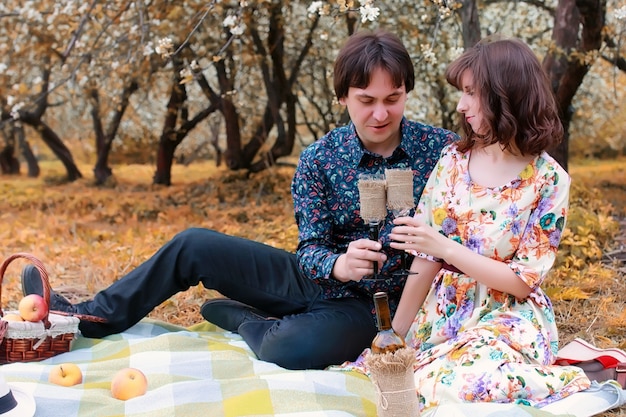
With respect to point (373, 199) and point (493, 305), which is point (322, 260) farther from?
point (493, 305)

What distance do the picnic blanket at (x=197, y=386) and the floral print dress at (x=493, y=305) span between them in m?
0.14

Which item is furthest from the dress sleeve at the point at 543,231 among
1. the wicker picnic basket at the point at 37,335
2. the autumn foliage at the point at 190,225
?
the wicker picnic basket at the point at 37,335

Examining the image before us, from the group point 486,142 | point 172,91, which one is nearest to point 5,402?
point 486,142

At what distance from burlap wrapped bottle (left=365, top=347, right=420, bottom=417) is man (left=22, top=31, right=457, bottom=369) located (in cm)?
53

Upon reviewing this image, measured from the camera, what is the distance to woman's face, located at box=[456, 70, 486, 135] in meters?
2.96

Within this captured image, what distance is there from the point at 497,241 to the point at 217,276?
4.45 feet

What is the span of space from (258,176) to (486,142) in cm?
739

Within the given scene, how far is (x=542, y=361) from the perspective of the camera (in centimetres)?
286

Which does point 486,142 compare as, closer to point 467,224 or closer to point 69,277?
point 467,224

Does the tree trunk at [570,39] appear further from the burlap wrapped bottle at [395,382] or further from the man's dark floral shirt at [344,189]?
the burlap wrapped bottle at [395,382]

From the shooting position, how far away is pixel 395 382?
8.16ft

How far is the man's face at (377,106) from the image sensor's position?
315 cm

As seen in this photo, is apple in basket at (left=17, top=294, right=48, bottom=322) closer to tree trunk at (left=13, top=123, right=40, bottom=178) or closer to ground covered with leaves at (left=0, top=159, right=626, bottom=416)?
ground covered with leaves at (left=0, top=159, right=626, bottom=416)

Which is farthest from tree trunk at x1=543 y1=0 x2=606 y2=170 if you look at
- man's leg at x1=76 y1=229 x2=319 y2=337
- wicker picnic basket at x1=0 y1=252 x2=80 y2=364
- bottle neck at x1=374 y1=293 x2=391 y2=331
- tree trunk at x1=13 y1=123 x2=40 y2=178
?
tree trunk at x1=13 y1=123 x2=40 y2=178
